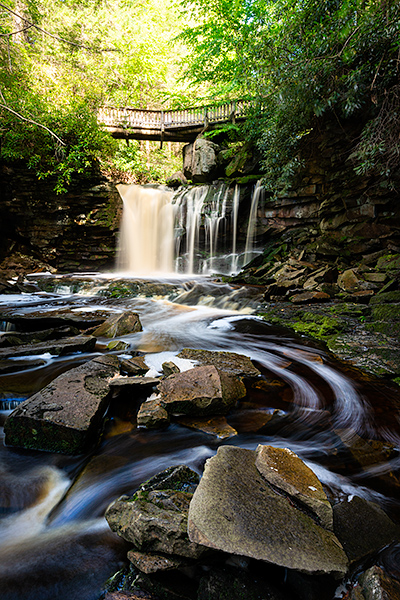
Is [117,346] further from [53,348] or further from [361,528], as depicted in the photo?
[361,528]

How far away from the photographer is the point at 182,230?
527 inches

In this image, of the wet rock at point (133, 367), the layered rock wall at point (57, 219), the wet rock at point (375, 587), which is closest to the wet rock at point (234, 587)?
the wet rock at point (375, 587)

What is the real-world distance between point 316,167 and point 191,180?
778cm

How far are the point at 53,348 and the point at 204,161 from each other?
13.0 metres

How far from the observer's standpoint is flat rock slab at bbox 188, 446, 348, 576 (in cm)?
115

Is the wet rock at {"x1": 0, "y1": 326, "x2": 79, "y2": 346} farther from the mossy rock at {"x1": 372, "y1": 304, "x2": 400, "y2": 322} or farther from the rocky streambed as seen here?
the mossy rock at {"x1": 372, "y1": 304, "x2": 400, "y2": 322}

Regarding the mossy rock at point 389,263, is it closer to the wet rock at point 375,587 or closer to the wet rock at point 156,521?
the wet rock at point 375,587

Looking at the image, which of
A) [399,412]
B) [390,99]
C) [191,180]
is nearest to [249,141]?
[191,180]

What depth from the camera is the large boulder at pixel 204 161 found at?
553 inches

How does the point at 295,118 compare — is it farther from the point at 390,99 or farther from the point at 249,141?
the point at 249,141

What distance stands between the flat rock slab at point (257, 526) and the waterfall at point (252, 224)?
35.8 ft

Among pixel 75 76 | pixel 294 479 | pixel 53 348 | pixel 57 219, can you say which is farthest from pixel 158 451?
pixel 75 76

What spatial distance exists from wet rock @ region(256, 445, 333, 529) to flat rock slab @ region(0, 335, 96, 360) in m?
3.08

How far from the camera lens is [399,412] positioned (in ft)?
8.71
